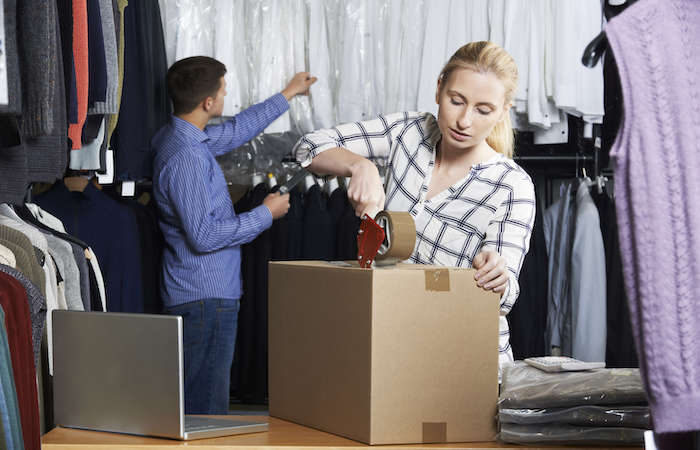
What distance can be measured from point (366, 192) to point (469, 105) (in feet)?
1.25

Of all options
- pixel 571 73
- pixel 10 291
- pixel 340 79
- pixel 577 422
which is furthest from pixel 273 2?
pixel 577 422

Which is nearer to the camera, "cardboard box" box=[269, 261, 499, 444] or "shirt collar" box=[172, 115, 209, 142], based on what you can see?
"cardboard box" box=[269, 261, 499, 444]

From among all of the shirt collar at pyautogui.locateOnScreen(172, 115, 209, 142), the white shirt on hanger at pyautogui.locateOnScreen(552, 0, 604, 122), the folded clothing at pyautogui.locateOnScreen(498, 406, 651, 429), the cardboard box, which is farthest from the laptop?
the white shirt on hanger at pyautogui.locateOnScreen(552, 0, 604, 122)

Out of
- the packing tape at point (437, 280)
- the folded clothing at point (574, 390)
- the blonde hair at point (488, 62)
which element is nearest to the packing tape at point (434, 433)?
the folded clothing at point (574, 390)

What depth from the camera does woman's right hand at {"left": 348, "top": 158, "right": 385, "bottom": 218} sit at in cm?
158

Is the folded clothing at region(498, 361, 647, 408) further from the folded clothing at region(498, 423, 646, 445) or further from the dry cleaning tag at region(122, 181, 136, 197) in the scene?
the dry cleaning tag at region(122, 181, 136, 197)

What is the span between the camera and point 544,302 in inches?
134

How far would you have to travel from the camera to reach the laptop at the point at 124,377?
53.9 inches

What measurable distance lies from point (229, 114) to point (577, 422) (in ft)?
7.83

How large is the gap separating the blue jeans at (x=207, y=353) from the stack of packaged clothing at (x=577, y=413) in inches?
74.8

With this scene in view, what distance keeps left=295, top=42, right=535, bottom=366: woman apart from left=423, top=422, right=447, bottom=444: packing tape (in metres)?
0.42

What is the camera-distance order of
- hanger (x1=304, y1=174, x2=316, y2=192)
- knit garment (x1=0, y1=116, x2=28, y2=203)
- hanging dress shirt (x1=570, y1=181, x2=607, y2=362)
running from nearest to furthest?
knit garment (x1=0, y1=116, x2=28, y2=203) < hanging dress shirt (x1=570, y1=181, x2=607, y2=362) < hanger (x1=304, y1=174, x2=316, y2=192)

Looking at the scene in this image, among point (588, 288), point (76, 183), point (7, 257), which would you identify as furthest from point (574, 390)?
point (76, 183)

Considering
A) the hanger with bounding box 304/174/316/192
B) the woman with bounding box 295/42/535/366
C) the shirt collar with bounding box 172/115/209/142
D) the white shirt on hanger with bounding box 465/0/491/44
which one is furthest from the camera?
the hanger with bounding box 304/174/316/192
